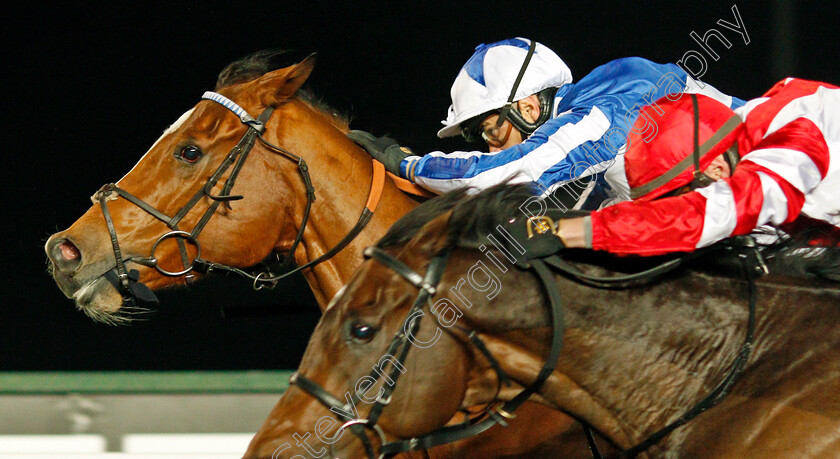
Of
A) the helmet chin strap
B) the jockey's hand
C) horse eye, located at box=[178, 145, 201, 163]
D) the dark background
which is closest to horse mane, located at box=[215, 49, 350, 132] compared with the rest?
→ the jockey's hand

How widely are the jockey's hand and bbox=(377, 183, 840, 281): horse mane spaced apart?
79 centimetres

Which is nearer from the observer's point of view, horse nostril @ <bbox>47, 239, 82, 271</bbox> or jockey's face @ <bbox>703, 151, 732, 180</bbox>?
jockey's face @ <bbox>703, 151, 732, 180</bbox>

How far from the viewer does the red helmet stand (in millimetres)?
1669

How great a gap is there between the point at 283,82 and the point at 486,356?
4.04 ft

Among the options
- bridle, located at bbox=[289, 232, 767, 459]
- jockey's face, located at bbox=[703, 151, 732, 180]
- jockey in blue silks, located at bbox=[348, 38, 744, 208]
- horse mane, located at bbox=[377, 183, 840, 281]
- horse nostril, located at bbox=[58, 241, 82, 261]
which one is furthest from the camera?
horse nostril, located at bbox=[58, 241, 82, 261]

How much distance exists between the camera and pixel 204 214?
7.76 feet

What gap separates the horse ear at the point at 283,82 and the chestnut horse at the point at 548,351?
0.94 metres

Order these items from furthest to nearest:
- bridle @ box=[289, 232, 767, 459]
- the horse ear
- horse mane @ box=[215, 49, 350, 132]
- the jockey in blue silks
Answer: horse mane @ box=[215, 49, 350, 132] < the horse ear < the jockey in blue silks < bridle @ box=[289, 232, 767, 459]

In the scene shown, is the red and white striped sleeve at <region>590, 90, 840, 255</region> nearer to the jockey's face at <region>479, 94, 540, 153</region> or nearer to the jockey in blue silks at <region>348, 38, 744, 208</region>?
the jockey in blue silks at <region>348, 38, 744, 208</region>

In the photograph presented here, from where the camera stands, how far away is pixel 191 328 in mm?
3621

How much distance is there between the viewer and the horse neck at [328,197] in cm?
241

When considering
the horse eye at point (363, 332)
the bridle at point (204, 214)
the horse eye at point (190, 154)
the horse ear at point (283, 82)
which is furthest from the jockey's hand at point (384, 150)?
the horse eye at point (363, 332)

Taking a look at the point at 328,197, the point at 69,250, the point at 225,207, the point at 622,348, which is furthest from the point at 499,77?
the point at 69,250

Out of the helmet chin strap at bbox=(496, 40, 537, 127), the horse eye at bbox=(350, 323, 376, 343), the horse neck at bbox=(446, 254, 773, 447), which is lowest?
the horse neck at bbox=(446, 254, 773, 447)
